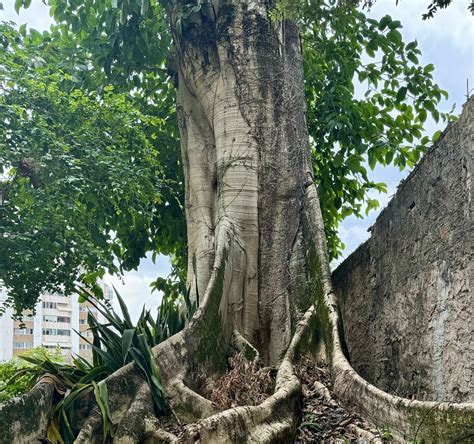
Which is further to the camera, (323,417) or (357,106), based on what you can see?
(357,106)

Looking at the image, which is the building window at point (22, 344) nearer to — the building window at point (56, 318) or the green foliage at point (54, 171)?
the building window at point (56, 318)

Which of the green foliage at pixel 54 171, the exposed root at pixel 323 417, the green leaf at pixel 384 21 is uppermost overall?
the green leaf at pixel 384 21

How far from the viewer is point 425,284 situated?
454 cm

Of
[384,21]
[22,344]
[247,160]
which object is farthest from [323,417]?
[22,344]

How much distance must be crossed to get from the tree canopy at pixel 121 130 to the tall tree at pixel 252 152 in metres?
0.04

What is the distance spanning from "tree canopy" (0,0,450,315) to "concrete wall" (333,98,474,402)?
4.32 ft

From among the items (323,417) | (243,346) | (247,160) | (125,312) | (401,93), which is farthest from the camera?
(401,93)

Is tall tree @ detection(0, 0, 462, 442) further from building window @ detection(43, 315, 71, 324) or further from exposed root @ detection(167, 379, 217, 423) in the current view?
building window @ detection(43, 315, 71, 324)

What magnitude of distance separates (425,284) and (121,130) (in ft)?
13.9

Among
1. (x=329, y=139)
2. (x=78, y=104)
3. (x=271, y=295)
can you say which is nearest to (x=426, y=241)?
(x=271, y=295)

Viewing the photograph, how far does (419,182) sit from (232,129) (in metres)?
2.50

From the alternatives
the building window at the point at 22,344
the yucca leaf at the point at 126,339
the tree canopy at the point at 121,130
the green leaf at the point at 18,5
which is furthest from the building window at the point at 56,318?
the yucca leaf at the point at 126,339

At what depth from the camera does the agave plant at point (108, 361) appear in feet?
14.7

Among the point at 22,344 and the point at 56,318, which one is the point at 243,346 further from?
the point at 22,344
